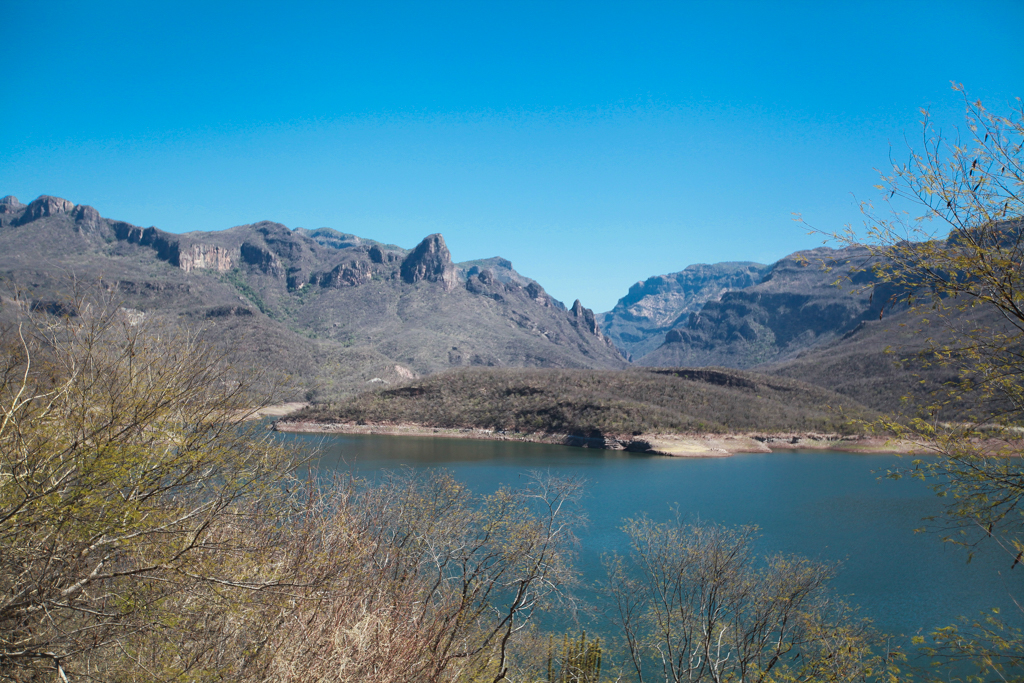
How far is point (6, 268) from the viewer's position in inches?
4545

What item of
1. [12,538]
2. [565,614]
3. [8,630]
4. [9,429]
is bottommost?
[565,614]

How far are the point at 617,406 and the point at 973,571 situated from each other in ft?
174

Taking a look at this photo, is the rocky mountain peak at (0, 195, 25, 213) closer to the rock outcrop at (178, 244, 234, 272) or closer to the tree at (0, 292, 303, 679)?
the rock outcrop at (178, 244, 234, 272)

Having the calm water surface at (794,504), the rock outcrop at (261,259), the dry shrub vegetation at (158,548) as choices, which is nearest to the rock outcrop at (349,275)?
the rock outcrop at (261,259)

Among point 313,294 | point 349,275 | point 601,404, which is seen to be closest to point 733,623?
point 601,404

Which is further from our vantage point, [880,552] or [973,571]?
[880,552]

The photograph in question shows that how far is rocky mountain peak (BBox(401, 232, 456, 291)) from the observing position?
179875 mm

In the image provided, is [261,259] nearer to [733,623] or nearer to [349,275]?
[349,275]

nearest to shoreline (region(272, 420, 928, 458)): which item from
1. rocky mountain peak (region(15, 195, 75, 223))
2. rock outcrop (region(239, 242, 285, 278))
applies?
rock outcrop (region(239, 242, 285, 278))

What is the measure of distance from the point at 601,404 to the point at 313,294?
133 metres

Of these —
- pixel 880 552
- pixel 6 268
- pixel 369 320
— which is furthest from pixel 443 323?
pixel 880 552

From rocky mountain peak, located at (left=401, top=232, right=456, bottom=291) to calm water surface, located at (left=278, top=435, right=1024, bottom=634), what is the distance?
371ft

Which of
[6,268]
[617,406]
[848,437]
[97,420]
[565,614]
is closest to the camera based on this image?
[97,420]

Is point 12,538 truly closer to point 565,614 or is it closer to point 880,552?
point 565,614
